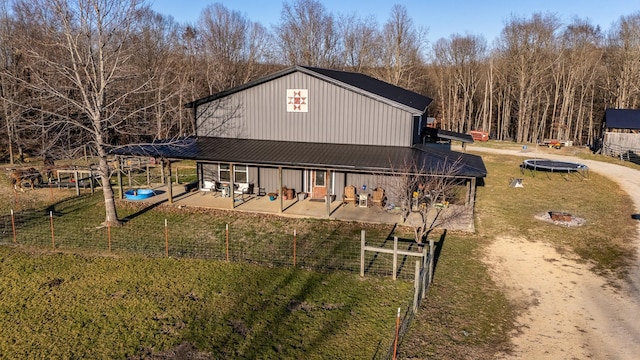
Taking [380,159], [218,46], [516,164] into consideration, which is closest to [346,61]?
[218,46]

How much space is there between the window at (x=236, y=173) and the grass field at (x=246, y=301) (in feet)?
18.1

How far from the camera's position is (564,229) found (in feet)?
56.1

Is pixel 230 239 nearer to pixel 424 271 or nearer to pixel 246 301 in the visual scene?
pixel 246 301

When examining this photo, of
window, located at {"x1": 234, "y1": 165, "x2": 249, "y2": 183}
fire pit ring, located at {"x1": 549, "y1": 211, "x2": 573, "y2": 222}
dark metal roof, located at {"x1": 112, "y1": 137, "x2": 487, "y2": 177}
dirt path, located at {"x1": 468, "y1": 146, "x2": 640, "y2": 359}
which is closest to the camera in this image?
dirt path, located at {"x1": 468, "y1": 146, "x2": 640, "y2": 359}

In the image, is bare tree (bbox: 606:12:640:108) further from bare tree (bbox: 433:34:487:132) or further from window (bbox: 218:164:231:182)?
window (bbox: 218:164:231:182)

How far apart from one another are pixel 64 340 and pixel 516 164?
101 ft

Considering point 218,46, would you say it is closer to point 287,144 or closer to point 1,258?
point 287,144

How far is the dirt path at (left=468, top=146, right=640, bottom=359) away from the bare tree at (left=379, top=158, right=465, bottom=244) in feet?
8.65

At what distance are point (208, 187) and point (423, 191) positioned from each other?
11410mm

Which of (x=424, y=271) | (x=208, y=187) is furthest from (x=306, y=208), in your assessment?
(x=424, y=271)

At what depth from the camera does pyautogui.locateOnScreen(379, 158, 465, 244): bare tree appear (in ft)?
51.7

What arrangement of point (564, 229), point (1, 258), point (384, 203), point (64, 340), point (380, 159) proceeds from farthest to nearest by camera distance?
point (384, 203) < point (380, 159) < point (564, 229) < point (1, 258) < point (64, 340)

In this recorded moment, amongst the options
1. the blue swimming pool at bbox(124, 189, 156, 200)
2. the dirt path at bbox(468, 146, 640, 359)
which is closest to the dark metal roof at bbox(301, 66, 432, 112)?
the dirt path at bbox(468, 146, 640, 359)

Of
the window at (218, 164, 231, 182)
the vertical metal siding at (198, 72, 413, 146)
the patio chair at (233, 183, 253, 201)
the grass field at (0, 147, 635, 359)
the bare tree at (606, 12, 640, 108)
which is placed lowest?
the grass field at (0, 147, 635, 359)
